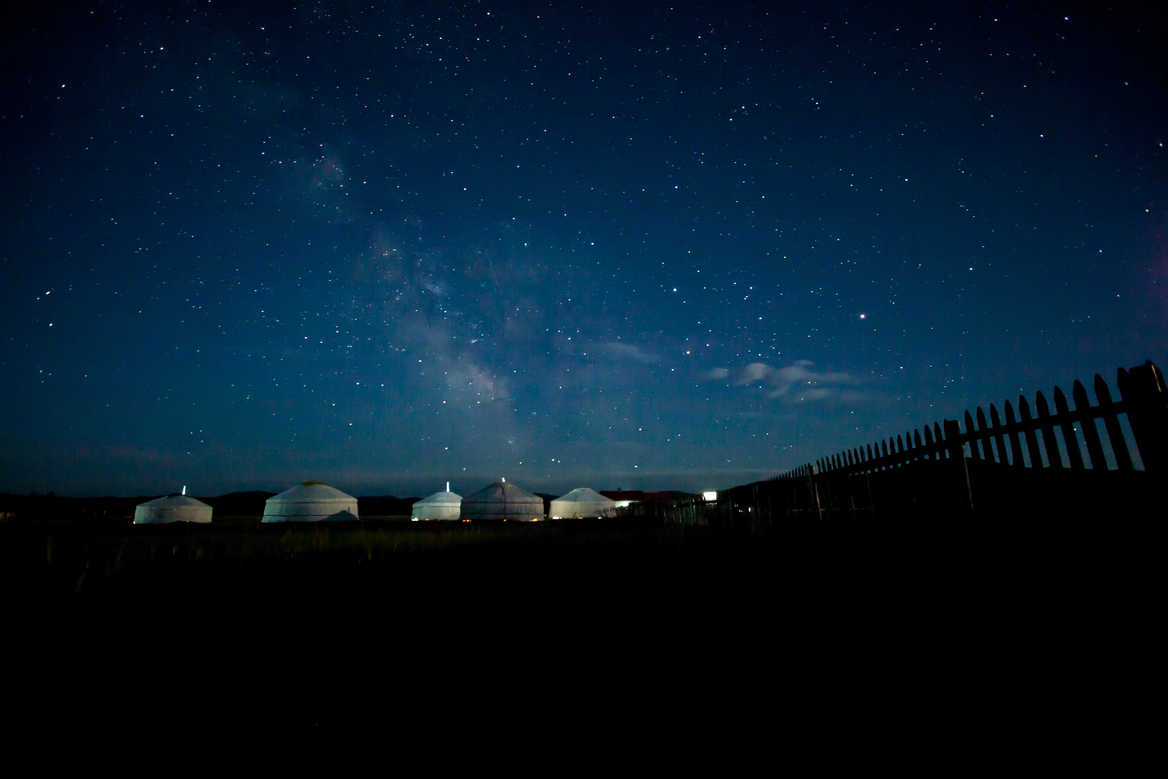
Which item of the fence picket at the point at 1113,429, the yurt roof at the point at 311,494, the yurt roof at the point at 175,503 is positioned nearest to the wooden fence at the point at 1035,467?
the fence picket at the point at 1113,429

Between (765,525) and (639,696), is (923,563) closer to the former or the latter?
(639,696)

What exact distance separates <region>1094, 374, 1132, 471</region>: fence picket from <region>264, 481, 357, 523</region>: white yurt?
3519 cm

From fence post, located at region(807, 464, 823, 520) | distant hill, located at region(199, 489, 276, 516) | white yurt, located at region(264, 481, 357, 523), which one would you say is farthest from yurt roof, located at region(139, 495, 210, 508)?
fence post, located at region(807, 464, 823, 520)

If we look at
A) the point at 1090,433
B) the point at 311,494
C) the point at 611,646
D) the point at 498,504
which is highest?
the point at 311,494

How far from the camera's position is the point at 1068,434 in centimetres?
335

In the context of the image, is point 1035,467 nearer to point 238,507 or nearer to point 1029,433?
point 1029,433

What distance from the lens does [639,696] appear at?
1.93m

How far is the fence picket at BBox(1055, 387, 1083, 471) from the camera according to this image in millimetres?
3305

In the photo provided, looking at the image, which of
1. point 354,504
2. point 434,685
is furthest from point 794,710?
point 354,504

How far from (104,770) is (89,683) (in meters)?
0.79

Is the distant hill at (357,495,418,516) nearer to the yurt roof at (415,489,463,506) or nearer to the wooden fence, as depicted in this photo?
the yurt roof at (415,489,463,506)

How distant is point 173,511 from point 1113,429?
139ft

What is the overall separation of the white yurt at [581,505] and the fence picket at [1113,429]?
39067mm

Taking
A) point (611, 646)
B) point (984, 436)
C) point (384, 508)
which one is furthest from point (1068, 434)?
point (384, 508)
